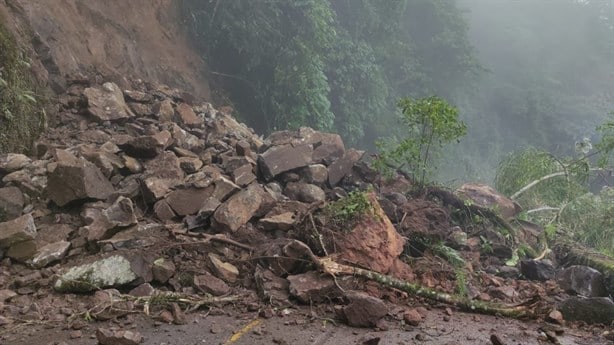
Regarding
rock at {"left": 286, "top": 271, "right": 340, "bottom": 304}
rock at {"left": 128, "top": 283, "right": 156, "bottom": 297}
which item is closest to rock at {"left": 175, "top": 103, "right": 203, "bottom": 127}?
rock at {"left": 128, "top": 283, "right": 156, "bottom": 297}

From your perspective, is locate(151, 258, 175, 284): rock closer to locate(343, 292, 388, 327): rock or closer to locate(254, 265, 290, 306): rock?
locate(254, 265, 290, 306): rock

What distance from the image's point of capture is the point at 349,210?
13.3 ft

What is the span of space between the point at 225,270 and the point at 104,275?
931mm

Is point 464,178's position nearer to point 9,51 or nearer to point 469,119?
point 469,119

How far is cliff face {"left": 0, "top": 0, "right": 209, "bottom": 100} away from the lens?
5.82 metres

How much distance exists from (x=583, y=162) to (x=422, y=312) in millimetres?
6172

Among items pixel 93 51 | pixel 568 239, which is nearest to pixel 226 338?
pixel 568 239

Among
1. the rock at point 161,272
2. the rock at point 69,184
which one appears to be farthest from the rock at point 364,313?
the rock at point 69,184

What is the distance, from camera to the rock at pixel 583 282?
167 inches

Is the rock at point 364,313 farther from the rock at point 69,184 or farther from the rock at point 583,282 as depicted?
the rock at point 69,184

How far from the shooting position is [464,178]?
1894 cm

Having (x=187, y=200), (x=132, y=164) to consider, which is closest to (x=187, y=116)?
(x=132, y=164)

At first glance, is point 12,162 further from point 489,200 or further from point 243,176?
point 489,200

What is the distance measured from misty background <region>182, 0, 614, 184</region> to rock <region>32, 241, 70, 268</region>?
22.8 feet
